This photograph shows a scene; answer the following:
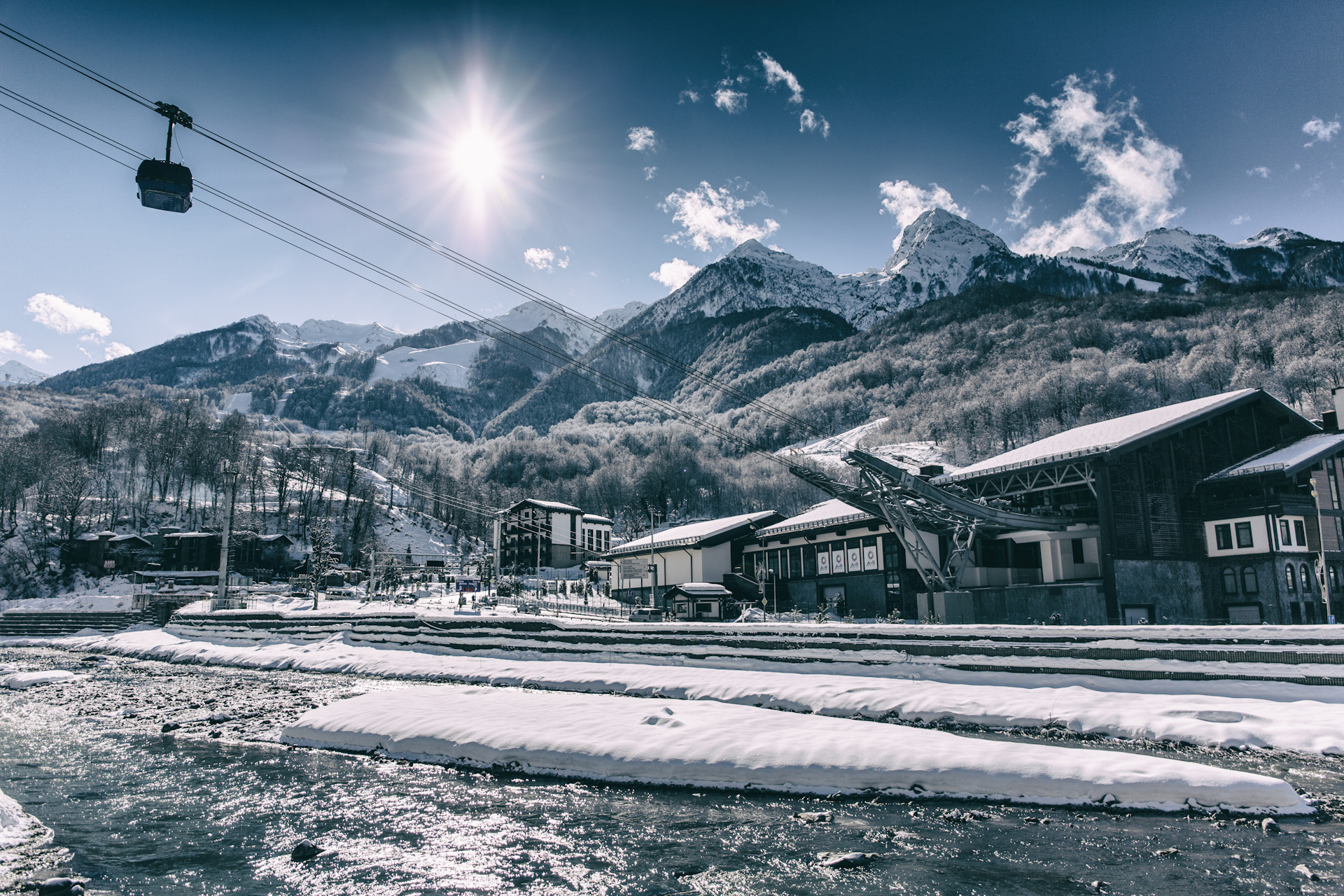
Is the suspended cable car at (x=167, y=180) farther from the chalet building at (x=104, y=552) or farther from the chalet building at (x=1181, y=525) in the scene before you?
the chalet building at (x=104, y=552)

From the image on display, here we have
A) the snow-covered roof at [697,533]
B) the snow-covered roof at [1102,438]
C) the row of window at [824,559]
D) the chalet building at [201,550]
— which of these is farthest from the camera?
the chalet building at [201,550]

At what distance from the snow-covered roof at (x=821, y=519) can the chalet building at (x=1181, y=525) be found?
887cm

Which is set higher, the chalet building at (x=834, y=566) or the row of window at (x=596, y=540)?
the row of window at (x=596, y=540)

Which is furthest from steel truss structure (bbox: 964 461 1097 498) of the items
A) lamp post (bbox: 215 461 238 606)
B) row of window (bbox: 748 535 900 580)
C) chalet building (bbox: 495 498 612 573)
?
chalet building (bbox: 495 498 612 573)

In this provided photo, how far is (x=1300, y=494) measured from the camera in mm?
34344

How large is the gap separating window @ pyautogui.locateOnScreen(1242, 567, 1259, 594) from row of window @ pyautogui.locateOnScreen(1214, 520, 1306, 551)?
3.85 feet

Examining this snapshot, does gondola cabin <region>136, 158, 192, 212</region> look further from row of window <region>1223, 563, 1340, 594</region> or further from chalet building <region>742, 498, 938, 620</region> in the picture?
row of window <region>1223, 563, 1340, 594</region>

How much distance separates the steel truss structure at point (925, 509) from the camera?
33344 millimetres

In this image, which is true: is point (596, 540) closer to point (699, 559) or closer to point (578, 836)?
point (699, 559)

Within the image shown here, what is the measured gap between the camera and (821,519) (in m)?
47.8

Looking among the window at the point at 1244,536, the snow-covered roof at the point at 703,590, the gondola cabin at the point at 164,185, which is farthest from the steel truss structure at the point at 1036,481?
the gondola cabin at the point at 164,185

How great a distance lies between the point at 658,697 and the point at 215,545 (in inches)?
3537

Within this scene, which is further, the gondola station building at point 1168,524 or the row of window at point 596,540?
the row of window at point 596,540

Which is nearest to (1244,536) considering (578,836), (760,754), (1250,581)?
(1250,581)
